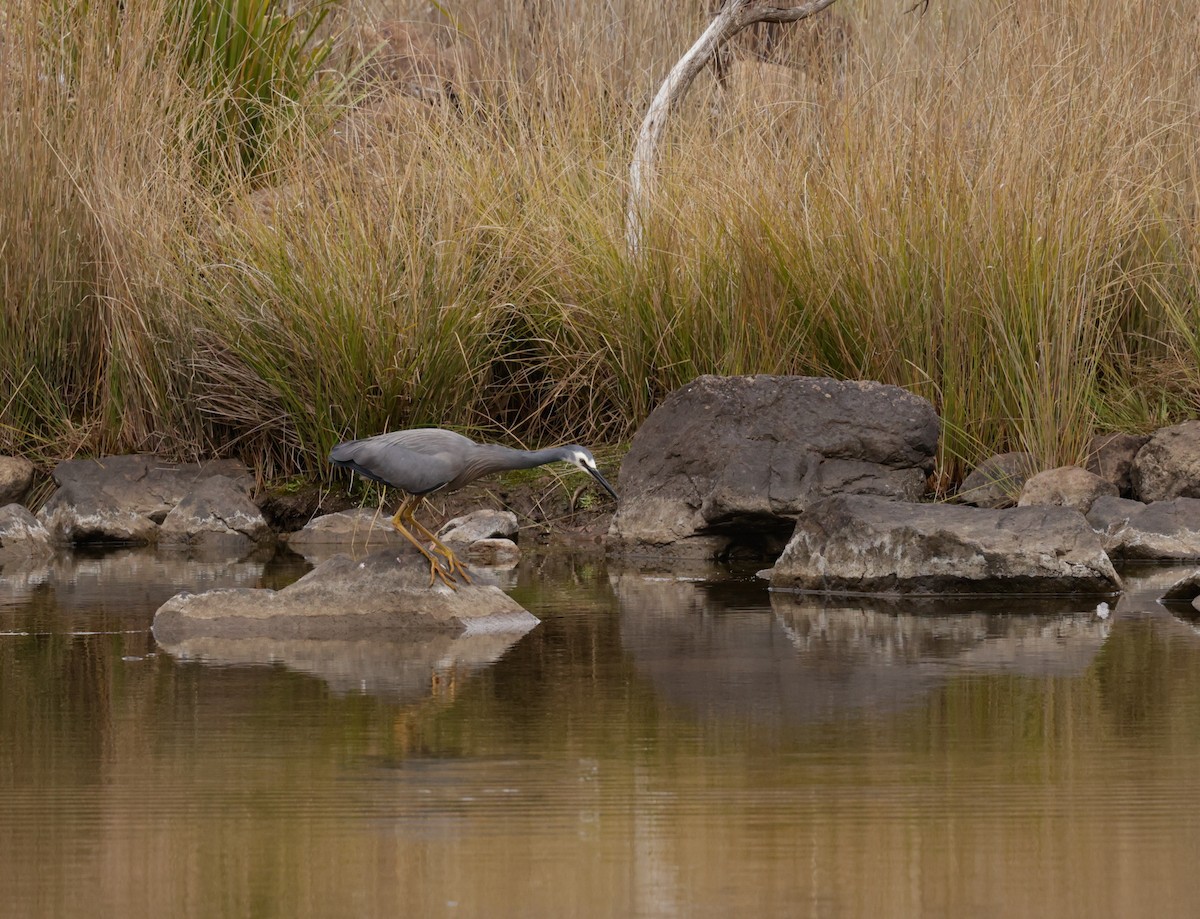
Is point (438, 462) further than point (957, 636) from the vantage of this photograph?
Yes

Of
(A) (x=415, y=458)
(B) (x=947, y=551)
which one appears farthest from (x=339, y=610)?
(B) (x=947, y=551)

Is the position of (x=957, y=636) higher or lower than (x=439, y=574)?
lower

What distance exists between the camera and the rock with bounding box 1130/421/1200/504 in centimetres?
824

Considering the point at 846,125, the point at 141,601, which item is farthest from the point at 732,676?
the point at 846,125

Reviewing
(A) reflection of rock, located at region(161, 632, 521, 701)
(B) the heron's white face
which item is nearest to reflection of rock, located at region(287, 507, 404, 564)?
(B) the heron's white face

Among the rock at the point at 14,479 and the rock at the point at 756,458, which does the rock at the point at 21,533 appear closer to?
the rock at the point at 14,479

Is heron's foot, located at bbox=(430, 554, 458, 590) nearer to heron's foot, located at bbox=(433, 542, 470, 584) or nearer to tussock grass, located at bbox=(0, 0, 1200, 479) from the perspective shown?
heron's foot, located at bbox=(433, 542, 470, 584)

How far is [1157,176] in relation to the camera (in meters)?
8.98

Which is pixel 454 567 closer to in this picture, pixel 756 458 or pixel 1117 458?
pixel 756 458

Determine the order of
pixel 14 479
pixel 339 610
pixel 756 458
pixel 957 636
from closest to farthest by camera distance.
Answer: pixel 957 636 → pixel 339 610 → pixel 756 458 → pixel 14 479

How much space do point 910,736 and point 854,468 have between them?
154 inches

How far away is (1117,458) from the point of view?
862 centimetres

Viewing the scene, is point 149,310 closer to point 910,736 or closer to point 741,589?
point 741,589

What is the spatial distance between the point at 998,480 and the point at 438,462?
9.95ft
